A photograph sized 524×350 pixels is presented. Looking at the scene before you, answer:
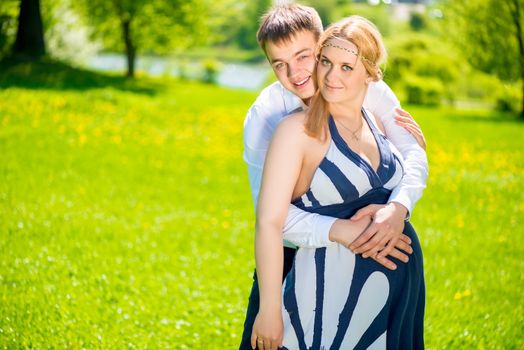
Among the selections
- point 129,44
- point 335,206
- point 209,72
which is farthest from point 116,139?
point 209,72

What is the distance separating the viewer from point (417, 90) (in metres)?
29.3

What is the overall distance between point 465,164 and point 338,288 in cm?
1105

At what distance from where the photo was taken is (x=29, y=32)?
58.4 ft

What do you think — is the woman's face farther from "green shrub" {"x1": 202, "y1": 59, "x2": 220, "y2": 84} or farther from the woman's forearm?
"green shrub" {"x1": 202, "y1": 59, "x2": 220, "y2": 84}

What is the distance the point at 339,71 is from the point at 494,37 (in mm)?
24237

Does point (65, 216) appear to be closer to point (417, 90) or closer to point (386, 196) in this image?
point (386, 196)

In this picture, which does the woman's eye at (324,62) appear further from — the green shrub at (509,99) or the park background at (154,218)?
the green shrub at (509,99)

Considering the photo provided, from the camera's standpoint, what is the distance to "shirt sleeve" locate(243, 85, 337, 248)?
2.45m

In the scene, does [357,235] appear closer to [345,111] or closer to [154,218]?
[345,111]

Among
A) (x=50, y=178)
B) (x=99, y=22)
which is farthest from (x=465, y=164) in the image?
(x=99, y=22)

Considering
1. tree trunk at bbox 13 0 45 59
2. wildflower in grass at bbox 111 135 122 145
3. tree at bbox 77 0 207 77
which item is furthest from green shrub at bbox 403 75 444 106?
wildflower in grass at bbox 111 135 122 145

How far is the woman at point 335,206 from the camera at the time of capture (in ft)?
7.70

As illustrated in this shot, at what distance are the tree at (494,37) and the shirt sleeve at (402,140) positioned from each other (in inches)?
919

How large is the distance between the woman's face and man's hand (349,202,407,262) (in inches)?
19.9
